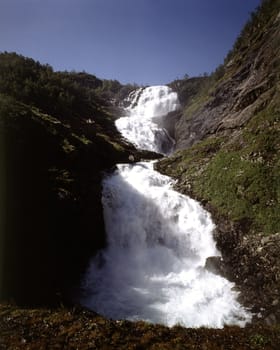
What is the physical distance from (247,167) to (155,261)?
34.6 ft

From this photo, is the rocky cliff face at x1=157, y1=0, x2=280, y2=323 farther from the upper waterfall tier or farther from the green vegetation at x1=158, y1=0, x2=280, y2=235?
the upper waterfall tier

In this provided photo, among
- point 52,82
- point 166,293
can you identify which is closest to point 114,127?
point 52,82

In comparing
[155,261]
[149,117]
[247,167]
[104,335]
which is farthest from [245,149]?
[149,117]

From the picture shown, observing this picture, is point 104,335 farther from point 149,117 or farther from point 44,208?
point 149,117

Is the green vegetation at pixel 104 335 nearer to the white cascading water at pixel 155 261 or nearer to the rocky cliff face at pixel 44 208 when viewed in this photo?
the rocky cliff face at pixel 44 208

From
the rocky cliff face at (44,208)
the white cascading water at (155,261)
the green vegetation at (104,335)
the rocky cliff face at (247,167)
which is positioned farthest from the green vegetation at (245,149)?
the rocky cliff face at (44,208)

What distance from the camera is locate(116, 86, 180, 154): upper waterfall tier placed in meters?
42.5

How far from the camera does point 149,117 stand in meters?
58.2

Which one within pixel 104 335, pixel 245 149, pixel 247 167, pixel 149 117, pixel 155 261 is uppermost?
pixel 149 117

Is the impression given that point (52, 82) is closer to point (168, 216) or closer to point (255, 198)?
point (168, 216)

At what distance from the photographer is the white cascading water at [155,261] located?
1279cm

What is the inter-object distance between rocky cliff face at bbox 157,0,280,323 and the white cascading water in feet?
4.40

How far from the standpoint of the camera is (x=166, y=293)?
14500mm

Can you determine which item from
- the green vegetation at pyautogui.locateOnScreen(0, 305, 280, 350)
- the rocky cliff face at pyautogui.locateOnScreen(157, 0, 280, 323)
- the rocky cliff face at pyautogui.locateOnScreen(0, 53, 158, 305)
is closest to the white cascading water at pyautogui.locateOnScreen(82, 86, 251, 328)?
the rocky cliff face at pyautogui.locateOnScreen(157, 0, 280, 323)
